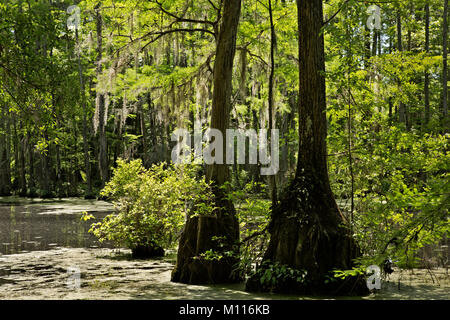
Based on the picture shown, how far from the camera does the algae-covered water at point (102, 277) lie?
23.7 feet

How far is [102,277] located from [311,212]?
3.66 meters

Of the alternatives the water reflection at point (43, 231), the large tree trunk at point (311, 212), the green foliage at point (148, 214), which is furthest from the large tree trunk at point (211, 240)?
the water reflection at point (43, 231)

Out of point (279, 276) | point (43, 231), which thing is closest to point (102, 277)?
point (279, 276)

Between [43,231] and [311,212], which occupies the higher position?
[311,212]

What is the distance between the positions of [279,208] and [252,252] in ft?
3.54

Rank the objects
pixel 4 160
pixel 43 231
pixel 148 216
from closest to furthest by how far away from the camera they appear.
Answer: pixel 148 216
pixel 43 231
pixel 4 160

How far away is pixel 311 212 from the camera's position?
302 inches

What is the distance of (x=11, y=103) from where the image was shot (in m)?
9.72

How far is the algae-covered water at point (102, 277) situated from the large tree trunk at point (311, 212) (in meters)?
0.49

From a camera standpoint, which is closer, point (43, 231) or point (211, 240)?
point (211, 240)

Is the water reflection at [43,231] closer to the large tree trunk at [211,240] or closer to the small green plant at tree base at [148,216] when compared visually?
the small green plant at tree base at [148,216]

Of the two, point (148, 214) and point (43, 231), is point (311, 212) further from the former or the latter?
point (43, 231)

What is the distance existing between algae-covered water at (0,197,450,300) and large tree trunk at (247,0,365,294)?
488 mm
